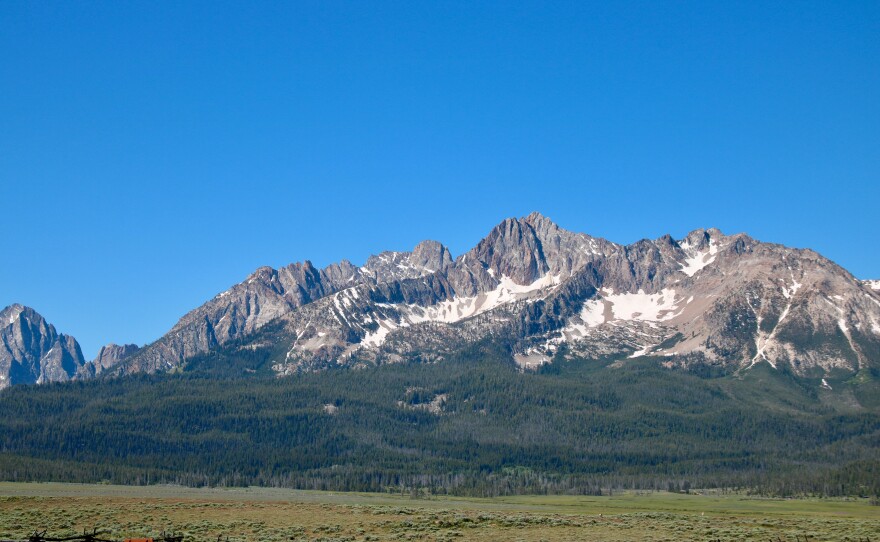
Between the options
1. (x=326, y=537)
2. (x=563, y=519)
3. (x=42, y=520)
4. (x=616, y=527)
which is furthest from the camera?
(x=563, y=519)

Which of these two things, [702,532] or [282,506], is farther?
[282,506]

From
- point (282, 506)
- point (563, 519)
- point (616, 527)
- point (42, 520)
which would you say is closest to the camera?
point (42, 520)

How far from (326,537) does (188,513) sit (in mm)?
36727

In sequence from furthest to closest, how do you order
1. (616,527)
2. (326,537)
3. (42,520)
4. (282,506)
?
1. (282,506)
2. (616,527)
3. (42,520)
4. (326,537)

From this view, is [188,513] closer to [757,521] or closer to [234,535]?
[234,535]

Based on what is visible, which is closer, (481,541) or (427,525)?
(481,541)

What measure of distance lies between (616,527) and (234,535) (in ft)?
171

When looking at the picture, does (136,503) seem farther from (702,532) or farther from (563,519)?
(702,532)

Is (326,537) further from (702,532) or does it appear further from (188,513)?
(702,532)

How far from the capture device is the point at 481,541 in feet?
387

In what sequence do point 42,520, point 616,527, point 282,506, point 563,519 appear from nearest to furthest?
point 42,520 < point 616,527 < point 563,519 < point 282,506

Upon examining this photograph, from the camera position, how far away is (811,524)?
151 metres

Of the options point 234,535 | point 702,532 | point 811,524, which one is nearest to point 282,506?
point 234,535

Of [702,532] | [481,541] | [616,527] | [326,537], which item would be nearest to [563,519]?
[616,527]
